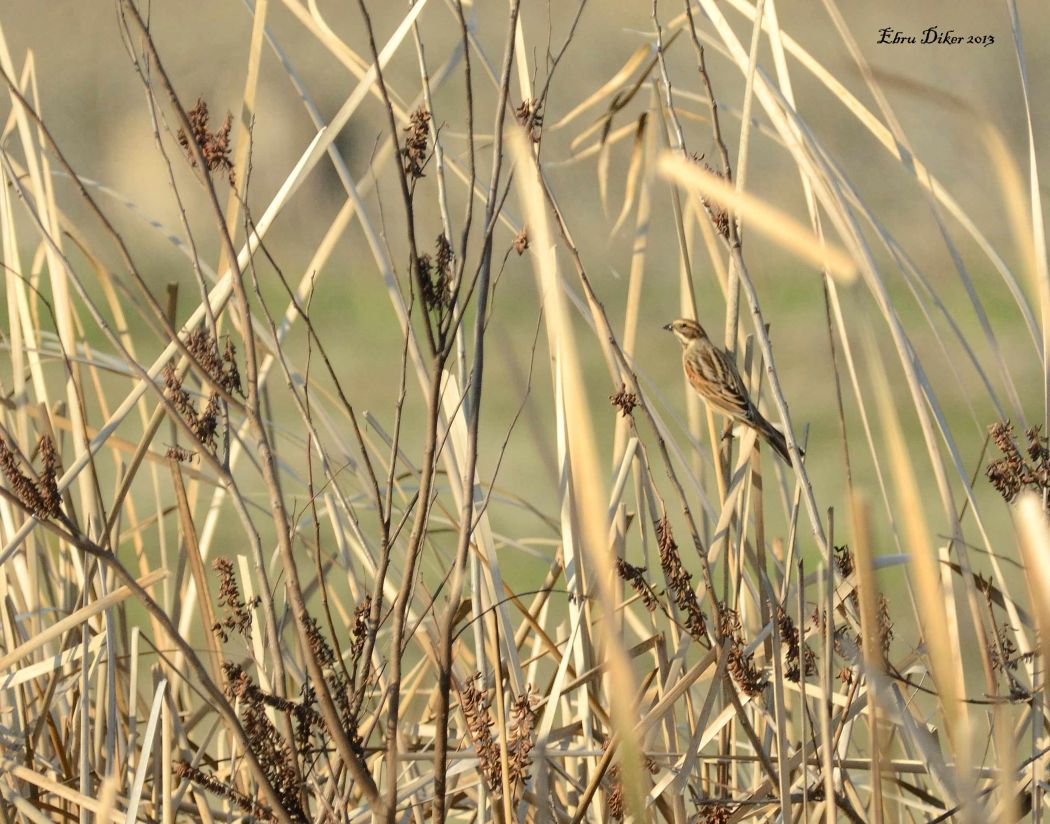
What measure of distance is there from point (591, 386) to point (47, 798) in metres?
5.79

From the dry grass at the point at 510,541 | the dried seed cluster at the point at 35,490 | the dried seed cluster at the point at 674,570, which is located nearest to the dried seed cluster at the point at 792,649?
the dry grass at the point at 510,541

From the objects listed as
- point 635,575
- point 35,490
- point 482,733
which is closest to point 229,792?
point 482,733

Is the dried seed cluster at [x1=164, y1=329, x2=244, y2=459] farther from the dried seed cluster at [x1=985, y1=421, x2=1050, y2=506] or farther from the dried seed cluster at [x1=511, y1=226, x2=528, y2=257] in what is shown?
the dried seed cluster at [x1=985, y1=421, x2=1050, y2=506]

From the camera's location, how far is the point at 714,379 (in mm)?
2854

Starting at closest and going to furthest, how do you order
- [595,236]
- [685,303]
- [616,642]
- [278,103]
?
[616,642]
[685,303]
[595,236]
[278,103]

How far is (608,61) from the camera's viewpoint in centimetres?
852

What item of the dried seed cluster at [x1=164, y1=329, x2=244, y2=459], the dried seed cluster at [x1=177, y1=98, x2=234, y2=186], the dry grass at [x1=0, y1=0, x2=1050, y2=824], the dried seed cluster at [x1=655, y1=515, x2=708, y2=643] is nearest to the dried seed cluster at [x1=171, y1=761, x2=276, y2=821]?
the dry grass at [x1=0, y1=0, x2=1050, y2=824]

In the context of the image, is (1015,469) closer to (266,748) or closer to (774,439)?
(774,439)

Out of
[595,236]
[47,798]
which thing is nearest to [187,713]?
[47,798]

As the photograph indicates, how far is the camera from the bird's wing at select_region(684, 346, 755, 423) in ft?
8.01

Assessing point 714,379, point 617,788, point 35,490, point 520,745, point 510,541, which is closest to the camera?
point 35,490

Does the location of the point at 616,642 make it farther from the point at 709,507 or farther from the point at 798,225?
the point at 709,507

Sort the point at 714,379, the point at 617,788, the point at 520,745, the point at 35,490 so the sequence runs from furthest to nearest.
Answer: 1. the point at 714,379
2. the point at 617,788
3. the point at 520,745
4. the point at 35,490

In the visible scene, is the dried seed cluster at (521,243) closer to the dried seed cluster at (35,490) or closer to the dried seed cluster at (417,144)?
the dried seed cluster at (417,144)
